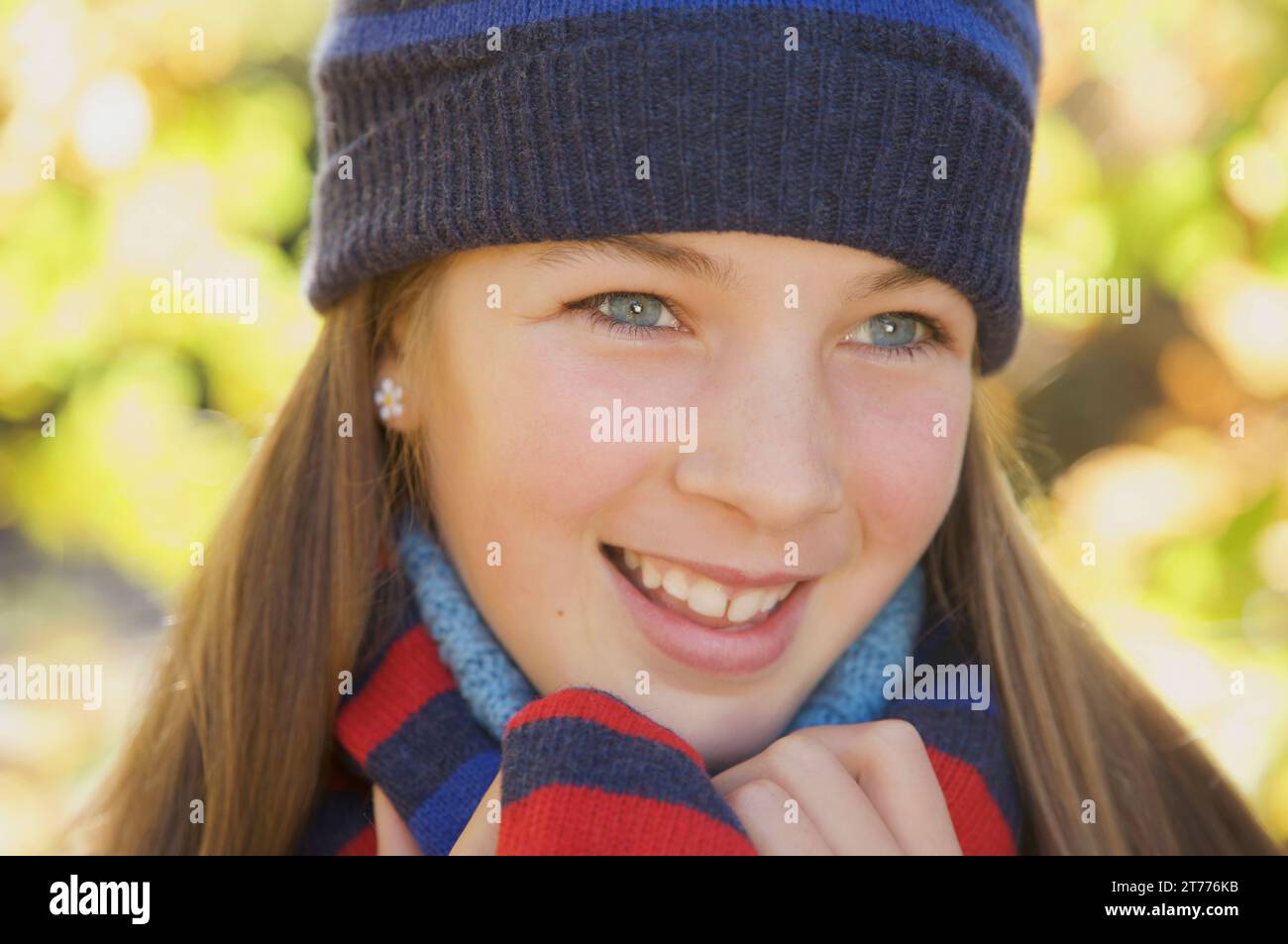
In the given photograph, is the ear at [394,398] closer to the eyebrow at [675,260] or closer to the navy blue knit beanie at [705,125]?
the navy blue knit beanie at [705,125]

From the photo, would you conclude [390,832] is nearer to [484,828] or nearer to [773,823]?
[484,828]

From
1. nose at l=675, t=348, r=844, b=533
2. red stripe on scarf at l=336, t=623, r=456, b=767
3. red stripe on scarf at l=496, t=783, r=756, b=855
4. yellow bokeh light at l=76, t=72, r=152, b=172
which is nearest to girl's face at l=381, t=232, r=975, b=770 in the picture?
nose at l=675, t=348, r=844, b=533

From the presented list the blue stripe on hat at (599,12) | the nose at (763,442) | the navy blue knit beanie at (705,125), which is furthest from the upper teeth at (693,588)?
the blue stripe on hat at (599,12)

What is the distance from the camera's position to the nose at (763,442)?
1261 mm

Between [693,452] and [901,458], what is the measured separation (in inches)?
10.0

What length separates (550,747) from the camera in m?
1.20

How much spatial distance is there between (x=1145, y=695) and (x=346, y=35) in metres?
1.41

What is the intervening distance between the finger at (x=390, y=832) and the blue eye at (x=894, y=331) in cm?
77

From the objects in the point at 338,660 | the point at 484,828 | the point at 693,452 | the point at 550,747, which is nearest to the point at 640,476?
the point at 693,452

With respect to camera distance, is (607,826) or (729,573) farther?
(729,573)

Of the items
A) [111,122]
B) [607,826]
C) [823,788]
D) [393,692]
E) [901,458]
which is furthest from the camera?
[111,122]

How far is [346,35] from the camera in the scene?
1540 mm

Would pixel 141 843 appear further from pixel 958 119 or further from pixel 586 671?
pixel 958 119
